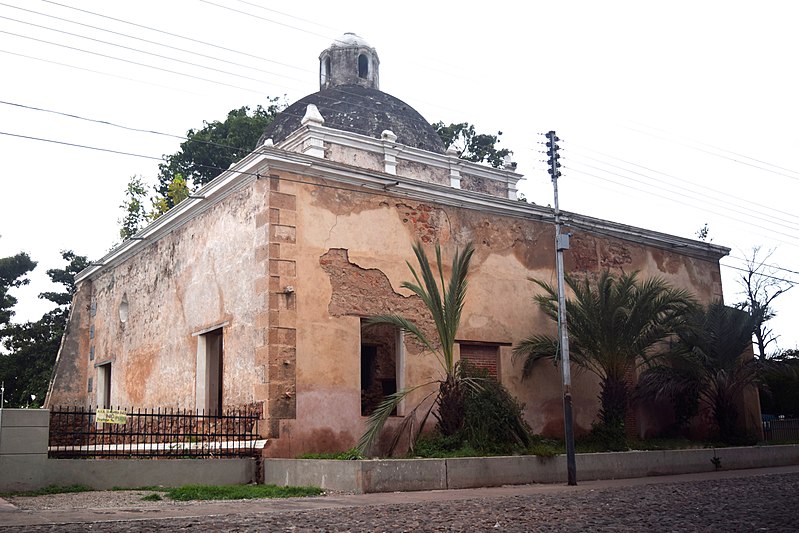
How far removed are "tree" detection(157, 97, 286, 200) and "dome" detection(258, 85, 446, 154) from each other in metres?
7.88

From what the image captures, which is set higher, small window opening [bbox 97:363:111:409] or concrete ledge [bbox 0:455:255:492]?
small window opening [bbox 97:363:111:409]

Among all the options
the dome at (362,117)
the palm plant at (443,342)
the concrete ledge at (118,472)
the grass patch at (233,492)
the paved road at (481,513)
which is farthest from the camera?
the dome at (362,117)

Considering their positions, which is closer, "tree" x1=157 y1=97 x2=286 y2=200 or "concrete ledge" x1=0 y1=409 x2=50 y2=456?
"concrete ledge" x1=0 y1=409 x2=50 y2=456

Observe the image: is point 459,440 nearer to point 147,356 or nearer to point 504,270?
point 504,270

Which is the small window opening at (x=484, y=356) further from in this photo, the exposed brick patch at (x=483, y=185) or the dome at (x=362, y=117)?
the dome at (x=362, y=117)

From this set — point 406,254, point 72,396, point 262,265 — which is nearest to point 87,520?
point 262,265

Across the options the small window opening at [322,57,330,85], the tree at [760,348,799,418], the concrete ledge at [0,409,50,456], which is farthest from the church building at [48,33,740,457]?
the tree at [760,348,799,418]

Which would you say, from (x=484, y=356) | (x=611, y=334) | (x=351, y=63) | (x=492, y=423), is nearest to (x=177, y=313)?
(x=484, y=356)

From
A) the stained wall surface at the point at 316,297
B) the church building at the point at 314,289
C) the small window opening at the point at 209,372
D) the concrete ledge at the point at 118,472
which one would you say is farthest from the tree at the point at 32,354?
the concrete ledge at the point at 118,472

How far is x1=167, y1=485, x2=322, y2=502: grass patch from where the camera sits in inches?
426

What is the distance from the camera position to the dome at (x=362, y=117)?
79.4 ft

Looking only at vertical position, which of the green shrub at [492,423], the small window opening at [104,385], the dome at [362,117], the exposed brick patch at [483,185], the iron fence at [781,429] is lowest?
the iron fence at [781,429]

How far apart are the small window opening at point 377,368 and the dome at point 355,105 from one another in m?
6.64

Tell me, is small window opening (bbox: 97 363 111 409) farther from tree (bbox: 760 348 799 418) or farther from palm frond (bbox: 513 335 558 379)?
tree (bbox: 760 348 799 418)
